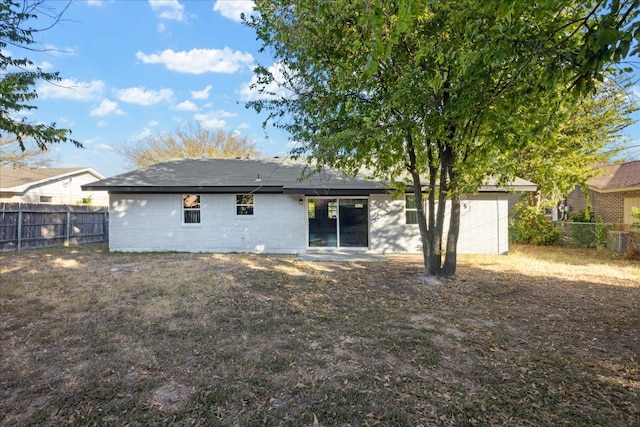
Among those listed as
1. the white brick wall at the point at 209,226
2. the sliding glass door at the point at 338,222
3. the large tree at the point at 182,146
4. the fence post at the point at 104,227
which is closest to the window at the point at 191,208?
the white brick wall at the point at 209,226

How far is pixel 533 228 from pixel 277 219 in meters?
12.3

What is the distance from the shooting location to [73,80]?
19.9ft

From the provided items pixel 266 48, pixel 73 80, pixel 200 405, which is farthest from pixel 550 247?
pixel 73 80

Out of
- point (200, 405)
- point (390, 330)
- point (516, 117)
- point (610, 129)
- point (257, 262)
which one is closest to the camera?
point (200, 405)

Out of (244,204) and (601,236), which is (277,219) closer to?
(244,204)

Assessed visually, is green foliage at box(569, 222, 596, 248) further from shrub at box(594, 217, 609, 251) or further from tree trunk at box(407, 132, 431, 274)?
tree trunk at box(407, 132, 431, 274)

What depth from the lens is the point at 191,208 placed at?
12.9 meters

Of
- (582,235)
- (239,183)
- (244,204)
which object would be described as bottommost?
(582,235)

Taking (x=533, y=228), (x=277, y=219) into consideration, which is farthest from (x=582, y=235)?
(x=277, y=219)

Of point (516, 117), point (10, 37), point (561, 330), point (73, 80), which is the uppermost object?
point (10, 37)

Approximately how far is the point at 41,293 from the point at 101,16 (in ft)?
18.6

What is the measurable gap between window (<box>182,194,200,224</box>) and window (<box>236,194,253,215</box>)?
156 centimetres

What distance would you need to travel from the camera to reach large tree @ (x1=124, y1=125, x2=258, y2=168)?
2898 cm

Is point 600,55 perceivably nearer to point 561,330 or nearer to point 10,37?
point 561,330
